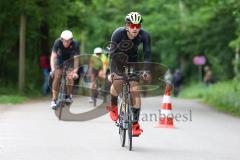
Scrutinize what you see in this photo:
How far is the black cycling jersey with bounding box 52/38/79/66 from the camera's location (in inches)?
643

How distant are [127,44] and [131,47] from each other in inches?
3.2

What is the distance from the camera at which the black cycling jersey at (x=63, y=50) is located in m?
16.3

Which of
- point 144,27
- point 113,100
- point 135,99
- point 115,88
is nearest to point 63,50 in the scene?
point 113,100

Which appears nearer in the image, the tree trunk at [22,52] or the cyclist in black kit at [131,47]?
the cyclist in black kit at [131,47]

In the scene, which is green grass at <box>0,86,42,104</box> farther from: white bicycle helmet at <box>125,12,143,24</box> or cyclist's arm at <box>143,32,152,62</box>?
white bicycle helmet at <box>125,12,143,24</box>

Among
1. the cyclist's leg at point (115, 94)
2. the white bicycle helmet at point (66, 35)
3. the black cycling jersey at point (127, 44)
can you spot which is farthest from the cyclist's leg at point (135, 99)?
the white bicycle helmet at point (66, 35)

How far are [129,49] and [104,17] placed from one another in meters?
49.1

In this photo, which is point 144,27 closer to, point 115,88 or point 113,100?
point 113,100

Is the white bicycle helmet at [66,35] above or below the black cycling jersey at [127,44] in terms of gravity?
above

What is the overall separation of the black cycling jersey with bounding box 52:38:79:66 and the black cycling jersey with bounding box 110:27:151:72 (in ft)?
16.2

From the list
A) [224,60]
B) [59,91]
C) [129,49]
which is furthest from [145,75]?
[224,60]

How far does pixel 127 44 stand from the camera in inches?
450

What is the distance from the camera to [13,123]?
1493cm

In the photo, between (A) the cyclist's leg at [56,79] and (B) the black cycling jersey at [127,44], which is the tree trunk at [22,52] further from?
(B) the black cycling jersey at [127,44]
